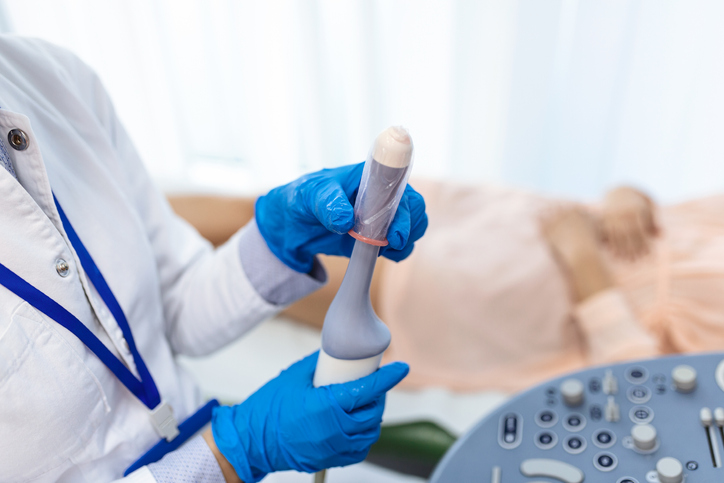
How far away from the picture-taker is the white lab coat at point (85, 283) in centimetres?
58

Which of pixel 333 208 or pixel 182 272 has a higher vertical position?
pixel 333 208

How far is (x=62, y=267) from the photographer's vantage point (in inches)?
24.4

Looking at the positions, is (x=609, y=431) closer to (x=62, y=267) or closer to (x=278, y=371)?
(x=62, y=267)

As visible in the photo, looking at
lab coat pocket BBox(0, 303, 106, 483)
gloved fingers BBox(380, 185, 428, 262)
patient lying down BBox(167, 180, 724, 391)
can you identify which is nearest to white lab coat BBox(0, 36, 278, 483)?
lab coat pocket BBox(0, 303, 106, 483)

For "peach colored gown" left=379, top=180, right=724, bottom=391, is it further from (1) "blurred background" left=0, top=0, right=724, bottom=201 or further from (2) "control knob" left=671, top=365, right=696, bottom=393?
(2) "control knob" left=671, top=365, right=696, bottom=393

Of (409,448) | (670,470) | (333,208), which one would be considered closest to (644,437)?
(670,470)

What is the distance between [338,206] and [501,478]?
34 cm

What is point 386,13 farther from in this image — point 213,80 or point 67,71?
point 67,71

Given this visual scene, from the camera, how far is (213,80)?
2.12 metres

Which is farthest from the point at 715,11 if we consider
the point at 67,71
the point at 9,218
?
the point at 9,218

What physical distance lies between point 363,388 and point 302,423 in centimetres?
8

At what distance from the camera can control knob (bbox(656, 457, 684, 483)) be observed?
1.85 feet

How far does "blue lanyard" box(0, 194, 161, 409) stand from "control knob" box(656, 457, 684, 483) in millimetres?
564

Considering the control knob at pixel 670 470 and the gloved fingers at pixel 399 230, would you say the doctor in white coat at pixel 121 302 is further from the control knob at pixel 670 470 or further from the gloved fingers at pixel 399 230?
the control knob at pixel 670 470
